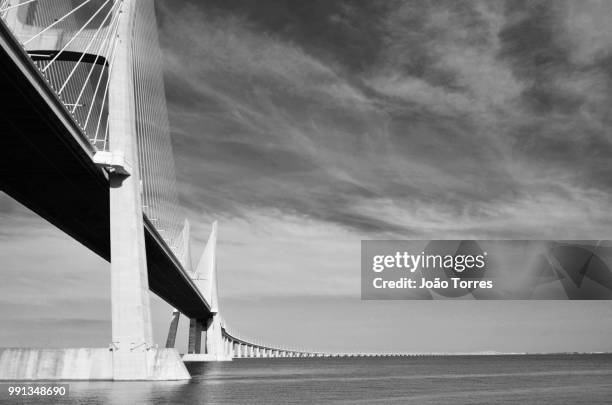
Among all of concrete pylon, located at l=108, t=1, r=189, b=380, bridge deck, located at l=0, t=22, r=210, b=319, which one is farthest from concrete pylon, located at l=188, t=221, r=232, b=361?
concrete pylon, located at l=108, t=1, r=189, b=380

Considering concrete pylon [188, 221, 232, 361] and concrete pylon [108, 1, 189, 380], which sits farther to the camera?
concrete pylon [188, 221, 232, 361]

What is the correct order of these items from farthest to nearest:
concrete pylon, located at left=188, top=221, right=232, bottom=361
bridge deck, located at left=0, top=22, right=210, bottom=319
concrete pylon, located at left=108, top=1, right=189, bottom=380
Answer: concrete pylon, located at left=188, top=221, right=232, bottom=361
concrete pylon, located at left=108, top=1, right=189, bottom=380
bridge deck, located at left=0, top=22, right=210, bottom=319

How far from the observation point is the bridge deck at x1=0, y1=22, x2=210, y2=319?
23.8 m

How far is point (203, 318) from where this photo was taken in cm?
11006

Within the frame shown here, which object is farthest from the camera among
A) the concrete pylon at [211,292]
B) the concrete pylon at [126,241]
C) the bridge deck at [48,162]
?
the concrete pylon at [211,292]

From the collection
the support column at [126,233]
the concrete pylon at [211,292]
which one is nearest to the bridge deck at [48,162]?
the support column at [126,233]

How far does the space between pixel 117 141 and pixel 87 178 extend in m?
3.24

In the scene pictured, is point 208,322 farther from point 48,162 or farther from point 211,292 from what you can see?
point 48,162

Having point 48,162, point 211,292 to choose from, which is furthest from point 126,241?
point 211,292

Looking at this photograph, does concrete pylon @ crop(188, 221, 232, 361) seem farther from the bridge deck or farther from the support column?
the support column

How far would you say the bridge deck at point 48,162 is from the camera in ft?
77.9

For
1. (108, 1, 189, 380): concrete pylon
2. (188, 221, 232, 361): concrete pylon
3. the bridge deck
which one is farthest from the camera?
(188, 221, 232, 361): concrete pylon

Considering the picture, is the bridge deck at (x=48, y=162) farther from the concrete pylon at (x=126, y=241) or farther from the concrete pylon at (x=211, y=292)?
the concrete pylon at (x=211, y=292)

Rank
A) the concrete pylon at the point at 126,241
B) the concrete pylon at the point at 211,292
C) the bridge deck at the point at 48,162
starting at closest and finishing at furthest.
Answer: the bridge deck at the point at 48,162
the concrete pylon at the point at 126,241
the concrete pylon at the point at 211,292
